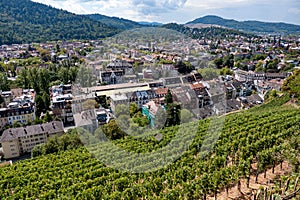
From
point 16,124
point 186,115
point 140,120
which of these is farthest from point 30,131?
point 186,115

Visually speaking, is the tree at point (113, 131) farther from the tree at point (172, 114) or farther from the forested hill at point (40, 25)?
the forested hill at point (40, 25)

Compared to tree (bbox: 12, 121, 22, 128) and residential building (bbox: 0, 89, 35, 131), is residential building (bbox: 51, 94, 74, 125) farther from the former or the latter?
tree (bbox: 12, 121, 22, 128)

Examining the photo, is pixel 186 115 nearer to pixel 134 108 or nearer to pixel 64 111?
pixel 134 108

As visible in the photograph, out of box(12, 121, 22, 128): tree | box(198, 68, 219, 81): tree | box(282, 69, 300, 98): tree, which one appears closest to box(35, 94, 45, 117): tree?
box(12, 121, 22, 128): tree

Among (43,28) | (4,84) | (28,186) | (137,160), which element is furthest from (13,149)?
(43,28)

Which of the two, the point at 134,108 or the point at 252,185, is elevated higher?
the point at 134,108

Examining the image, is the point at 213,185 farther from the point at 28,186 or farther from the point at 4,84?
the point at 4,84
